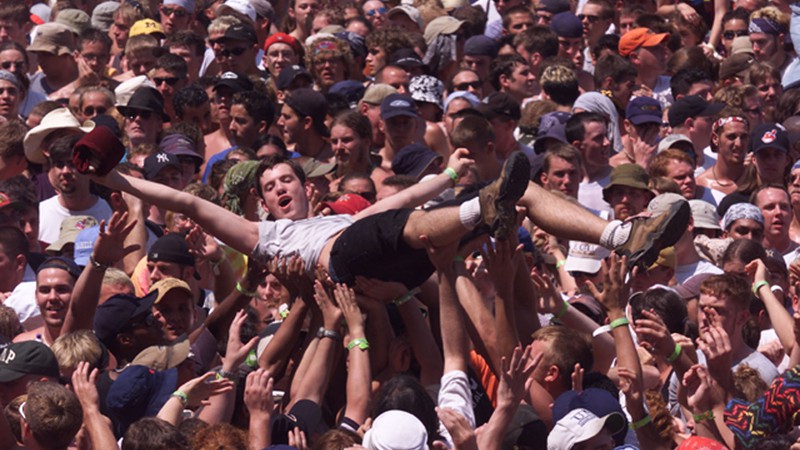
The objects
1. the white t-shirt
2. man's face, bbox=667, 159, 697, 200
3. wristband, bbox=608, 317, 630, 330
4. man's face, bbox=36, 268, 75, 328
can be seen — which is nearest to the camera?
wristband, bbox=608, 317, 630, 330

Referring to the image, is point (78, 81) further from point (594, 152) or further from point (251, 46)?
point (594, 152)

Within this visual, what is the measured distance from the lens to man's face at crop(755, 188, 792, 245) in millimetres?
10617

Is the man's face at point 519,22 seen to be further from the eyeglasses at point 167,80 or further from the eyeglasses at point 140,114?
the eyeglasses at point 140,114

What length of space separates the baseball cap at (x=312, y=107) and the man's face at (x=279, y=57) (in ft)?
6.09

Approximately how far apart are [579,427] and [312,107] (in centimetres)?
562

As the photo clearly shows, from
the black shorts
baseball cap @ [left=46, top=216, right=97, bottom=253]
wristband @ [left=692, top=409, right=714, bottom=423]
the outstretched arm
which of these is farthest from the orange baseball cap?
wristband @ [left=692, top=409, right=714, bottom=423]

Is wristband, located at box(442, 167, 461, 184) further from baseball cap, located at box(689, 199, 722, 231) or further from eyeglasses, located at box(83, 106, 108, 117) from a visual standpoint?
eyeglasses, located at box(83, 106, 108, 117)

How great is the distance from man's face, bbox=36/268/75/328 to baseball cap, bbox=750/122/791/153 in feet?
15.9

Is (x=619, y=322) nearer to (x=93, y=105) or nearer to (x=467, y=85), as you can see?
(x=467, y=85)

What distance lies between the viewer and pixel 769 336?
916 cm

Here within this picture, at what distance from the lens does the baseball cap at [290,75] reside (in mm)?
13141

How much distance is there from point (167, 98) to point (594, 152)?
144 inches

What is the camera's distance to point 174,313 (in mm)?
8906

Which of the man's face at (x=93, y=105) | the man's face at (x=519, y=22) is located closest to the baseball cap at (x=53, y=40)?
the man's face at (x=93, y=105)
